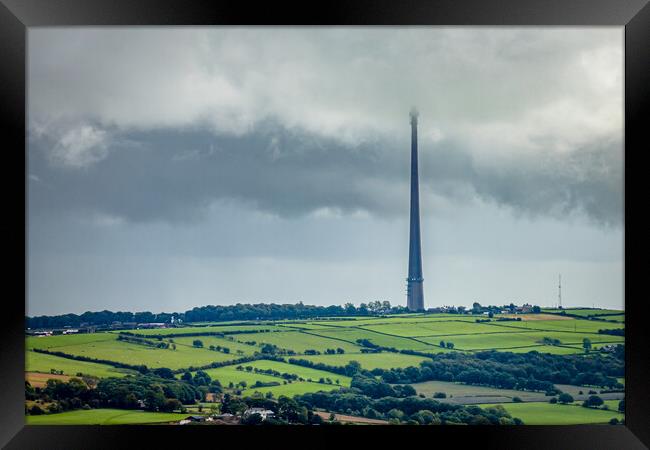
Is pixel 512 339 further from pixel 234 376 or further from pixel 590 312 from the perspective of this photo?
pixel 234 376

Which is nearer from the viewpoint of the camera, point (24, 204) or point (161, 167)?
point (24, 204)

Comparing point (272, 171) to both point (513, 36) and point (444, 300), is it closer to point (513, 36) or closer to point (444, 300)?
point (444, 300)

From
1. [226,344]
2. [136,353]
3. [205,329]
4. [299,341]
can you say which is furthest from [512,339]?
[136,353]

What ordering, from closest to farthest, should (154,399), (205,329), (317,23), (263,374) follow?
(317,23) → (154,399) → (263,374) → (205,329)

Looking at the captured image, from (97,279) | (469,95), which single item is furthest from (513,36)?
(97,279)

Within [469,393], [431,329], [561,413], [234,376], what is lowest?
[561,413]

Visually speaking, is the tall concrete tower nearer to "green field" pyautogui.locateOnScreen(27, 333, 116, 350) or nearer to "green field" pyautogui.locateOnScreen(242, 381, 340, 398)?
"green field" pyautogui.locateOnScreen(242, 381, 340, 398)
